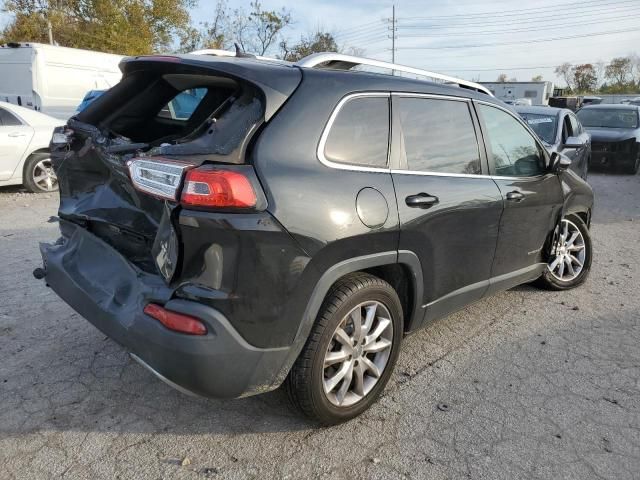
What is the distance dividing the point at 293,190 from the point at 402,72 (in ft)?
4.39

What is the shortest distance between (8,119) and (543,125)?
8.74 meters

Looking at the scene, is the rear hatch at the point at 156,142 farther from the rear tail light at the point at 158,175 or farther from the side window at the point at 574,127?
the side window at the point at 574,127

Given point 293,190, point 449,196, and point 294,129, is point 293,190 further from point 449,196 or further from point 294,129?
point 449,196

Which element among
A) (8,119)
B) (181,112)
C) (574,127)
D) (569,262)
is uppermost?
(181,112)

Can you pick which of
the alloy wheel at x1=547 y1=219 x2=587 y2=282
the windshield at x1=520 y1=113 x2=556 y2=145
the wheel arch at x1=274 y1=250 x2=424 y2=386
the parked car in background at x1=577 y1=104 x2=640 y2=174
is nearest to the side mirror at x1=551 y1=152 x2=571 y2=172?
the alloy wheel at x1=547 y1=219 x2=587 y2=282

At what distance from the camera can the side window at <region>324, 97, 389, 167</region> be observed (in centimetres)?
254

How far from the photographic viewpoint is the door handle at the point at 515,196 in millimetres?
3583

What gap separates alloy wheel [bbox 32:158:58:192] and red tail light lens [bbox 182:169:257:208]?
23.9 ft

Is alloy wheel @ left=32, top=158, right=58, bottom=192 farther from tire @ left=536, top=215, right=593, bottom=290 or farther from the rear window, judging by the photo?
tire @ left=536, top=215, right=593, bottom=290

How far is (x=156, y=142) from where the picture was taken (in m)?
2.79

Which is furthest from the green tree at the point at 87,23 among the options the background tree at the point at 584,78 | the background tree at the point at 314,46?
the background tree at the point at 584,78

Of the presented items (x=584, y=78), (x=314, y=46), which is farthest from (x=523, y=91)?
(x=584, y=78)

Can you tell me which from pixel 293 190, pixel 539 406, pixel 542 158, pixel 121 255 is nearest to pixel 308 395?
pixel 293 190

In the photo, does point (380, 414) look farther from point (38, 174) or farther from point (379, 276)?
point (38, 174)
